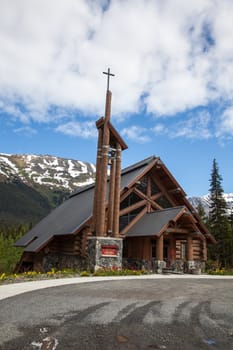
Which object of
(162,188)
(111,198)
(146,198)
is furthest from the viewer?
(162,188)

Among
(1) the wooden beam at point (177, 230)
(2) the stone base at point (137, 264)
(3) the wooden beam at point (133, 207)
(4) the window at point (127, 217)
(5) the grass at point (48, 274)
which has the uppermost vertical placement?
(3) the wooden beam at point (133, 207)

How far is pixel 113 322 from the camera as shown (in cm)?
547

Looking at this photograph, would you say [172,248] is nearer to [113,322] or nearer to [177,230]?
[177,230]

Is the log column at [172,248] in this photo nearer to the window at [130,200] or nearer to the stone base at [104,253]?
the window at [130,200]

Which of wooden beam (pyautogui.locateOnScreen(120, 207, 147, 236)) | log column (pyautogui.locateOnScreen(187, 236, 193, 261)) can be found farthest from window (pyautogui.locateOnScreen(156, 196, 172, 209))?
log column (pyautogui.locateOnScreen(187, 236, 193, 261))

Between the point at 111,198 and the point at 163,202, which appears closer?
the point at 111,198

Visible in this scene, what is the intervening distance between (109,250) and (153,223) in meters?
4.28

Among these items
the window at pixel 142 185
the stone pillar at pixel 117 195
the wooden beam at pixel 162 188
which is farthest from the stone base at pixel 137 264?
the wooden beam at pixel 162 188

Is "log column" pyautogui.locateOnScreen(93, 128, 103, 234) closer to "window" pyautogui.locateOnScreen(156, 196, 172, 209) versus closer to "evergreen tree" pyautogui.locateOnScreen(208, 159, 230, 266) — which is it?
"window" pyautogui.locateOnScreen(156, 196, 172, 209)

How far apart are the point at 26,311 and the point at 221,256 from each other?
37159mm

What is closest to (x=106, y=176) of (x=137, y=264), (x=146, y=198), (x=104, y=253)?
(x=104, y=253)

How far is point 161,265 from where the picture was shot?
19266 millimetres

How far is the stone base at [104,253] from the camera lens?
17.5 metres

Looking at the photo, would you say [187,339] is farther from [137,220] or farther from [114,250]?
[137,220]
